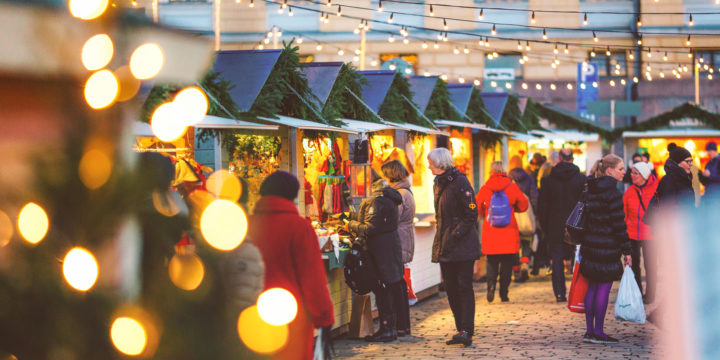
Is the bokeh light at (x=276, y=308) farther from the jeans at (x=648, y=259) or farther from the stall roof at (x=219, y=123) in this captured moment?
the jeans at (x=648, y=259)

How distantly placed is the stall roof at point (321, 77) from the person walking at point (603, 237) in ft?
10.4

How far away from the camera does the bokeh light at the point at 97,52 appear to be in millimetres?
2111

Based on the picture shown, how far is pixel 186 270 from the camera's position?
91.8 inches

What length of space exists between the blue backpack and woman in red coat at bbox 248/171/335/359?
692 cm

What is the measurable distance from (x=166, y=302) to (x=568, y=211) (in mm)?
10782

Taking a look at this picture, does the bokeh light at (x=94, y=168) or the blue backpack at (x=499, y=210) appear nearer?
the bokeh light at (x=94, y=168)

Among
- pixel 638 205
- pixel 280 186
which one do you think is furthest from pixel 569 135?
pixel 280 186

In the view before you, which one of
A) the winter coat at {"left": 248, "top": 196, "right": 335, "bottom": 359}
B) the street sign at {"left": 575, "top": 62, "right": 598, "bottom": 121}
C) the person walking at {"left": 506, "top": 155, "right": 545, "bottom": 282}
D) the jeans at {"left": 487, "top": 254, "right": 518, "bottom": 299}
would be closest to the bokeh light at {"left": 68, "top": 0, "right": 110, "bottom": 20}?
the winter coat at {"left": 248, "top": 196, "right": 335, "bottom": 359}

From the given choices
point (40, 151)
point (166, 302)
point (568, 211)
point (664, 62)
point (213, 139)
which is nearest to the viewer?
point (40, 151)

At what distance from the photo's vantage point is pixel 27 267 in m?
2.20

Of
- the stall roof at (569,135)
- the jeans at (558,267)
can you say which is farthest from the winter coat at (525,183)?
the stall roof at (569,135)

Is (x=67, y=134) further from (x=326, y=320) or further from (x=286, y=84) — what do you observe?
(x=286, y=84)

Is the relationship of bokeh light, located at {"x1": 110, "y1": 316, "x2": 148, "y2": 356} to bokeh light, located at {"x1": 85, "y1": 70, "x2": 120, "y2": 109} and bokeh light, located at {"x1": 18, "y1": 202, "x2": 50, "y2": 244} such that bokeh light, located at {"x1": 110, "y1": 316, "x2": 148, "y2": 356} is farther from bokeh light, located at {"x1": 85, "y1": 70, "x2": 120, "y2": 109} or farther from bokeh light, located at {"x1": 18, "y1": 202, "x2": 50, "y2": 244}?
Result: bokeh light, located at {"x1": 85, "y1": 70, "x2": 120, "y2": 109}

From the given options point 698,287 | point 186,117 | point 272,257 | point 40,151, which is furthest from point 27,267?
point 272,257
